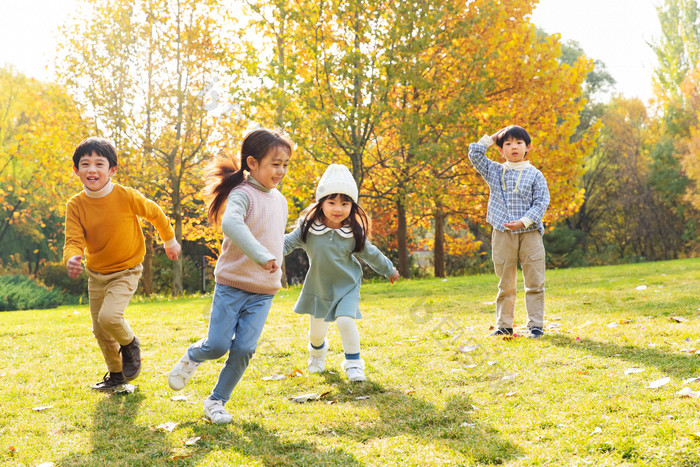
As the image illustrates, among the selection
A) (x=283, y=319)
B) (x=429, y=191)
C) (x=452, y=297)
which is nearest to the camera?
(x=283, y=319)

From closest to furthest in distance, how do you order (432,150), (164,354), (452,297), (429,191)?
(164,354) → (452,297) → (432,150) → (429,191)

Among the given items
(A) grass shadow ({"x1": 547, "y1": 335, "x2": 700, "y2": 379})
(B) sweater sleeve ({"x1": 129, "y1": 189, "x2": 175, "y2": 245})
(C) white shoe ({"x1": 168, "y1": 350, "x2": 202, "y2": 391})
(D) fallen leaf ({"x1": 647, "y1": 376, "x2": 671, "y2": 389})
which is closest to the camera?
(D) fallen leaf ({"x1": 647, "y1": 376, "x2": 671, "y2": 389})

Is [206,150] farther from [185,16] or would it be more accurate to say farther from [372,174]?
[372,174]

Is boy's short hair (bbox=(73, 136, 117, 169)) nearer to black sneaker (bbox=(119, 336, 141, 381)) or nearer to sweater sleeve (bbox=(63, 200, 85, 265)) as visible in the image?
sweater sleeve (bbox=(63, 200, 85, 265))

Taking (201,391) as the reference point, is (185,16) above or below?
above

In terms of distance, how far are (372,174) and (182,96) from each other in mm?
5737

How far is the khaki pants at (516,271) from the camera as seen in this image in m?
5.73

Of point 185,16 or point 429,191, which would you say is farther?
point 185,16

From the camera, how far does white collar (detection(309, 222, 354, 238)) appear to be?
456 cm

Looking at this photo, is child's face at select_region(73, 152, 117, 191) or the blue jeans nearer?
the blue jeans

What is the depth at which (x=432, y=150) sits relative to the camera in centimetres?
1358

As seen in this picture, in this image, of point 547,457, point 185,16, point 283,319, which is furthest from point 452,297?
point 185,16

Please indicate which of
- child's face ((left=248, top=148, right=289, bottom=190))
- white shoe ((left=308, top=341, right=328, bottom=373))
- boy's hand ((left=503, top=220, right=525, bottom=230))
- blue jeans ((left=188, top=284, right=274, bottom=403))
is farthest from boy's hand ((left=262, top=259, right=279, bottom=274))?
boy's hand ((left=503, top=220, right=525, bottom=230))

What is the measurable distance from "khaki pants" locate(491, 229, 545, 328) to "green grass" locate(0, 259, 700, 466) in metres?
0.29
